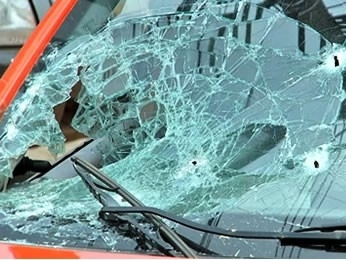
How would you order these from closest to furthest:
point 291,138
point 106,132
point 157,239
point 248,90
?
point 157,239 → point 291,138 → point 248,90 → point 106,132

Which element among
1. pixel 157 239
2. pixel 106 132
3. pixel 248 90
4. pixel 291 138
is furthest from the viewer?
pixel 106 132

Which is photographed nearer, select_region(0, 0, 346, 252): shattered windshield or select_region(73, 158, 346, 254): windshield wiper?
select_region(73, 158, 346, 254): windshield wiper

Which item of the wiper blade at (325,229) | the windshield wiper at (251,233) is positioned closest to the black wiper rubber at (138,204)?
the windshield wiper at (251,233)

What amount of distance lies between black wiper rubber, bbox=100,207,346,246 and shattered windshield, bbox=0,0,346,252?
90 mm

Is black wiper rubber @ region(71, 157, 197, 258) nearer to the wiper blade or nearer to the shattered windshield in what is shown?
the shattered windshield

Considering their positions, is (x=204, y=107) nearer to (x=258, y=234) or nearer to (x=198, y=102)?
(x=198, y=102)

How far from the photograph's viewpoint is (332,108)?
77.6 inches

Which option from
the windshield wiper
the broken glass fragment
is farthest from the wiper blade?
the broken glass fragment

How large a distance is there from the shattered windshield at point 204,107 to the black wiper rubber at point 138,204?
0.21 ft

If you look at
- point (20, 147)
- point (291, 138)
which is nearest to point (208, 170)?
point (291, 138)

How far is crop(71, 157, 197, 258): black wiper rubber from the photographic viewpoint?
1.62 meters

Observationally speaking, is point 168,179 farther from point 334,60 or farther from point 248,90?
point 334,60

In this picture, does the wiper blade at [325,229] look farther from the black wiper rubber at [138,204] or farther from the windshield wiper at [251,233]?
the black wiper rubber at [138,204]

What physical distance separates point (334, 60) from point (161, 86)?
531mm
